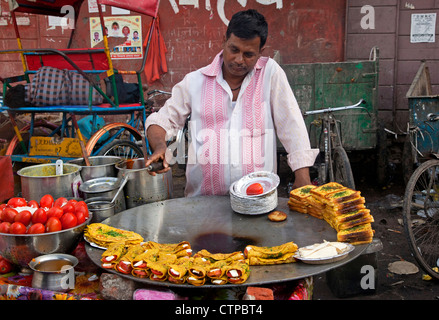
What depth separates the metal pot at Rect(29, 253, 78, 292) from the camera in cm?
138

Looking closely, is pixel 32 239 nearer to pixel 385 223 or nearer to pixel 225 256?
pixel 225 256

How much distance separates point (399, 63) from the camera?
6055 millimetres

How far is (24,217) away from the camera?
1553mm

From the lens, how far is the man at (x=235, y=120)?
2.11 m

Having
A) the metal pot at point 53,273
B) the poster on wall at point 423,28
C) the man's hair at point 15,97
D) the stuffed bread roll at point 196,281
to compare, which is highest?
the poster on wall at point 423,28

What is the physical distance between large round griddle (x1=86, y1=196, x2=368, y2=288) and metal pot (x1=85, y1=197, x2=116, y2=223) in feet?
0.16

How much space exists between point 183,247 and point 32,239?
538 mm

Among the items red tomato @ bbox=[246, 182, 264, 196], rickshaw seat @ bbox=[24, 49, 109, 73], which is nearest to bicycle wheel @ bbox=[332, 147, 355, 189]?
red tomato @ bbox=[246, 182, 264, 196]

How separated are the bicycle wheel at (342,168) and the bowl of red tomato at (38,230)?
9.80ft

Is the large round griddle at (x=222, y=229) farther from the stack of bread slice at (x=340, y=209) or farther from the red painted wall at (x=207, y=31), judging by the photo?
the red painted wall at (x=207, y=31)

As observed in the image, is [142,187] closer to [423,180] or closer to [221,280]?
[221,280]

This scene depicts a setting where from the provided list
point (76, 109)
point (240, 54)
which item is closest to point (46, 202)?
point (240, 54)

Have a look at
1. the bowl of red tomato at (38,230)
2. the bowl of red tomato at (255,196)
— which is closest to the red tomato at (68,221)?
the bowl of red tomato at (38,230)

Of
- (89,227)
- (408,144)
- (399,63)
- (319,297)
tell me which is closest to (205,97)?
(89,227)
